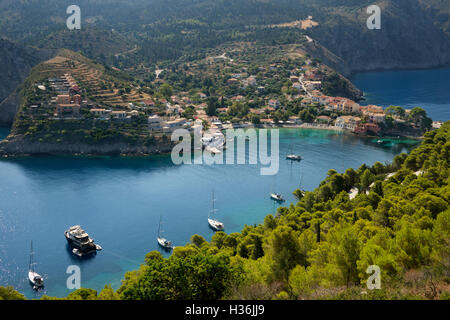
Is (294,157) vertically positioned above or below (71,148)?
below

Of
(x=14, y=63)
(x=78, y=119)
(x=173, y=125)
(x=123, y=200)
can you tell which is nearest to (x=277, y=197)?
(x=123, y=200)

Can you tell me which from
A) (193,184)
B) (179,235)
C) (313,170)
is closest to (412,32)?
(313,170)

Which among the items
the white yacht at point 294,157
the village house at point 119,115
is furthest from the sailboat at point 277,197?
the village house at point 119,115

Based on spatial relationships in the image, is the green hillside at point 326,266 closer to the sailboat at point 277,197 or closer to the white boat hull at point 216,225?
the white boat hull at point 216,225

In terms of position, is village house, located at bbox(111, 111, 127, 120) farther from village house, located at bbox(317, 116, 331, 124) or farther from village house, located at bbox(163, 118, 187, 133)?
village house, located at bbox(317, 116, 331, 124)

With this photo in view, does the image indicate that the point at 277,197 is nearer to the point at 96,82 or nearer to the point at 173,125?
the point at 173,125

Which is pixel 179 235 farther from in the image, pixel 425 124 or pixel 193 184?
pixel 425 124
